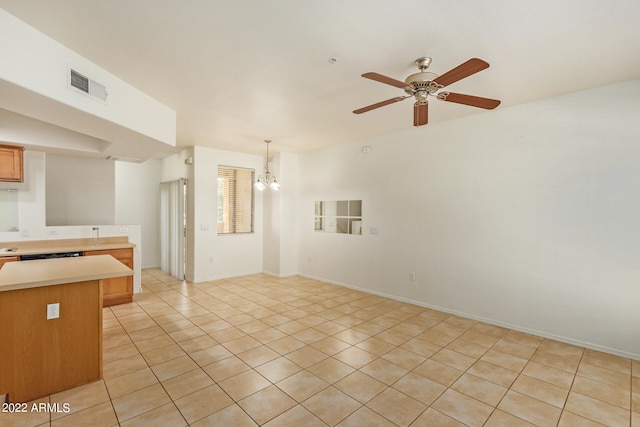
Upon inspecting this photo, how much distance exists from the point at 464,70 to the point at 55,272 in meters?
3.65

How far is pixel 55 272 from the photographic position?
8.42 feet

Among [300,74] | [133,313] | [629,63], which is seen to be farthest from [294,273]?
[629,63]

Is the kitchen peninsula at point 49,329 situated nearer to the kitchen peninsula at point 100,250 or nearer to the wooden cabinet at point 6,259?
the wooden cabinet at point 6,259

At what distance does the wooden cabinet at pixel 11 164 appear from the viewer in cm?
Result: 408

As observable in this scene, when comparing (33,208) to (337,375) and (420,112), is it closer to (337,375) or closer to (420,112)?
(337,375)

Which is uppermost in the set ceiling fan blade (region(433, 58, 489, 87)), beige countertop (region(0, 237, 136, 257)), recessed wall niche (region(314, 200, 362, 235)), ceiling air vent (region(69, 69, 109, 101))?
ceiling air vent (region(69, 69, 109, 101))

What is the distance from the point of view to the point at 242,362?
2.87 meters

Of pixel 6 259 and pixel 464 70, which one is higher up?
pixel 464 70

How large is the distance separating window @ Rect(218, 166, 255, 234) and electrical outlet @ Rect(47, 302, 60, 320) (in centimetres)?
393

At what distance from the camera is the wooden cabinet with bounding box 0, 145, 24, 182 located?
408 centimetres

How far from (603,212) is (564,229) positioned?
1.22ft

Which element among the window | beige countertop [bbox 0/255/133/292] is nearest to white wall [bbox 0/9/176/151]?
beige countertop [bbox 0/255/133/292]

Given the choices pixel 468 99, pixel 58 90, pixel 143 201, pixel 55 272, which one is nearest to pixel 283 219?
pixel 143 201

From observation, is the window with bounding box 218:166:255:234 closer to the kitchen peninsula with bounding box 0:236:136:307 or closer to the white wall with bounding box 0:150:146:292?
the kitchen peninsula with bounding box 0:236:136:307
